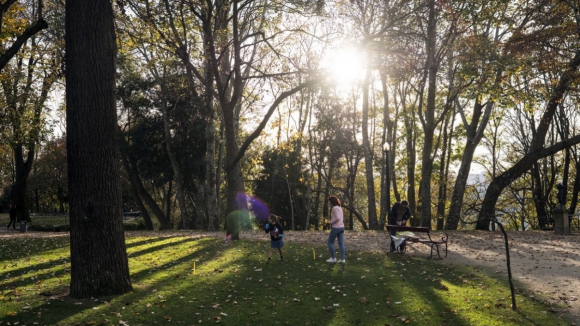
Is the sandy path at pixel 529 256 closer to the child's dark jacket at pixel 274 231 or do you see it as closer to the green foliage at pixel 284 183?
the child's dark jacket at pixel 274 231

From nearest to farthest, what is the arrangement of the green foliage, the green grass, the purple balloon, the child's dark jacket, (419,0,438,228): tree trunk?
the green grass < the child's dark jacket < (419,0,438,228): tree trunk < the green foliage < the purple balloon

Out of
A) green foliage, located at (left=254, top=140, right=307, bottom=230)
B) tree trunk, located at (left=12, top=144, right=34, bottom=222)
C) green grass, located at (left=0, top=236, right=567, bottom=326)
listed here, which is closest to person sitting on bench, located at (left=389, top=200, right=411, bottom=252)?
green grass, located at (left=0, top=236, right=567, bottom=326)

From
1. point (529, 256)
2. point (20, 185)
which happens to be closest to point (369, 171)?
point (529, 256)

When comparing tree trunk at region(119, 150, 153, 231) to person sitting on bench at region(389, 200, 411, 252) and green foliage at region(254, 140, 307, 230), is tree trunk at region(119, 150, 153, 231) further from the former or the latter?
person sitting on bench at region(389, 200, 411, 252)

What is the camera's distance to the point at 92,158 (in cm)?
810

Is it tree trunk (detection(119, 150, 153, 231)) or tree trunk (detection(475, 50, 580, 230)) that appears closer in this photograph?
tree trunk (detection(475, 50, 580, 230))

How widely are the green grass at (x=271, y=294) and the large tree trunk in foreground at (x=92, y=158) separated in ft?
1.59

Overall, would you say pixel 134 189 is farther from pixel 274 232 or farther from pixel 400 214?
pixel 400 214

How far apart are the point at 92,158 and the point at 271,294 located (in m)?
4.09

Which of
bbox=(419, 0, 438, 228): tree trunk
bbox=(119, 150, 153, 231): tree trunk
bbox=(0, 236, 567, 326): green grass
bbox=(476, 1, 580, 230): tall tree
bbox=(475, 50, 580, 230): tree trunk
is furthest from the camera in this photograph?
bbox=(119, 150, 153, 231): tree trunk

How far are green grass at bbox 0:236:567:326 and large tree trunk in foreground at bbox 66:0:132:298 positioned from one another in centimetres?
49

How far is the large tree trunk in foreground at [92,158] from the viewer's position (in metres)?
8.02

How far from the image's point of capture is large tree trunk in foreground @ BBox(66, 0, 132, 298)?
8.02 meters

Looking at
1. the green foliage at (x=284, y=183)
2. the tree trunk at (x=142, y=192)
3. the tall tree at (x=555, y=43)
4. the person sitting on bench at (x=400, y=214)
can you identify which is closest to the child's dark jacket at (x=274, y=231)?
the person sitting on bench at (x=400, y=214)
